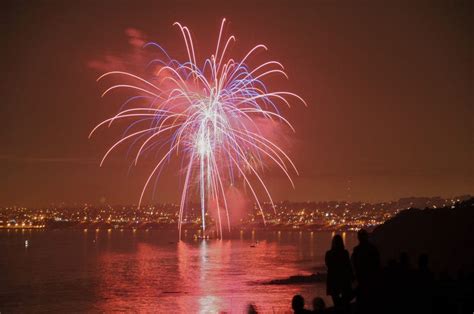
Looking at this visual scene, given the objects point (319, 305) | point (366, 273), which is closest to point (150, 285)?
point (319, 305)

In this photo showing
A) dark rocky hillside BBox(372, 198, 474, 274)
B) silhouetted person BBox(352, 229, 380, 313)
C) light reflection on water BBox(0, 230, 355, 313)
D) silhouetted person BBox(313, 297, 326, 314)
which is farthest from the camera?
light reflection on water BBox(0, 230, 355, 313)

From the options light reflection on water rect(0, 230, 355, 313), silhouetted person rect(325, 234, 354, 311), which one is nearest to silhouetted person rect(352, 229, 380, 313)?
silhouetted person rect(325, 234, 354, 311)

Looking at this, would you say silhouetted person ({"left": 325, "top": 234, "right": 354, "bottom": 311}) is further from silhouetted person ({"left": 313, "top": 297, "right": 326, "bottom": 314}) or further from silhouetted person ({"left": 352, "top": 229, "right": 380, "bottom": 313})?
silhouetted person ({"left": 352, "top": 229, "right": 380, "bottom": 313})

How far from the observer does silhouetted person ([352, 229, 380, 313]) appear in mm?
9797

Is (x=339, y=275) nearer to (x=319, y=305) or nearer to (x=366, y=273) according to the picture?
(x=319, y=305)

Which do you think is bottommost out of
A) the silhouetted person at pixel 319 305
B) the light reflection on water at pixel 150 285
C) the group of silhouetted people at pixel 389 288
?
the light reflection on water at pixel 150 285

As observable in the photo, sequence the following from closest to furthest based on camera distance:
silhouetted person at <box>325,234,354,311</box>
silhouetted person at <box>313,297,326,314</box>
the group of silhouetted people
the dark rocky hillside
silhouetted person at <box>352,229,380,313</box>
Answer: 1. the group of silhouetted people
2. silhouetted person at <box>352,229,380,313</box>
3. silhouetted person at <box>313,297,326,314</box>
4. silhouetted person at <box>325,234,354,311</box>
5. the dark rocky hillside

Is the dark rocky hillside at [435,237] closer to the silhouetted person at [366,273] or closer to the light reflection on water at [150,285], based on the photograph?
the light reflection on water at [150,285]

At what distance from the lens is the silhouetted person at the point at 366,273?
9.80 meters

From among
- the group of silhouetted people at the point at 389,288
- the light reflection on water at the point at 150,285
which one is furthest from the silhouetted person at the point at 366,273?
the light reflection on water at the point at 150,285

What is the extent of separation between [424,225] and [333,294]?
125ft

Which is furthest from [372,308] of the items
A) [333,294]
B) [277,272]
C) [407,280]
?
[277,272]

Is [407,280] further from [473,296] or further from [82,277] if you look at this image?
[82,277]

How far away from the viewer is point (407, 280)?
32.4 ft
